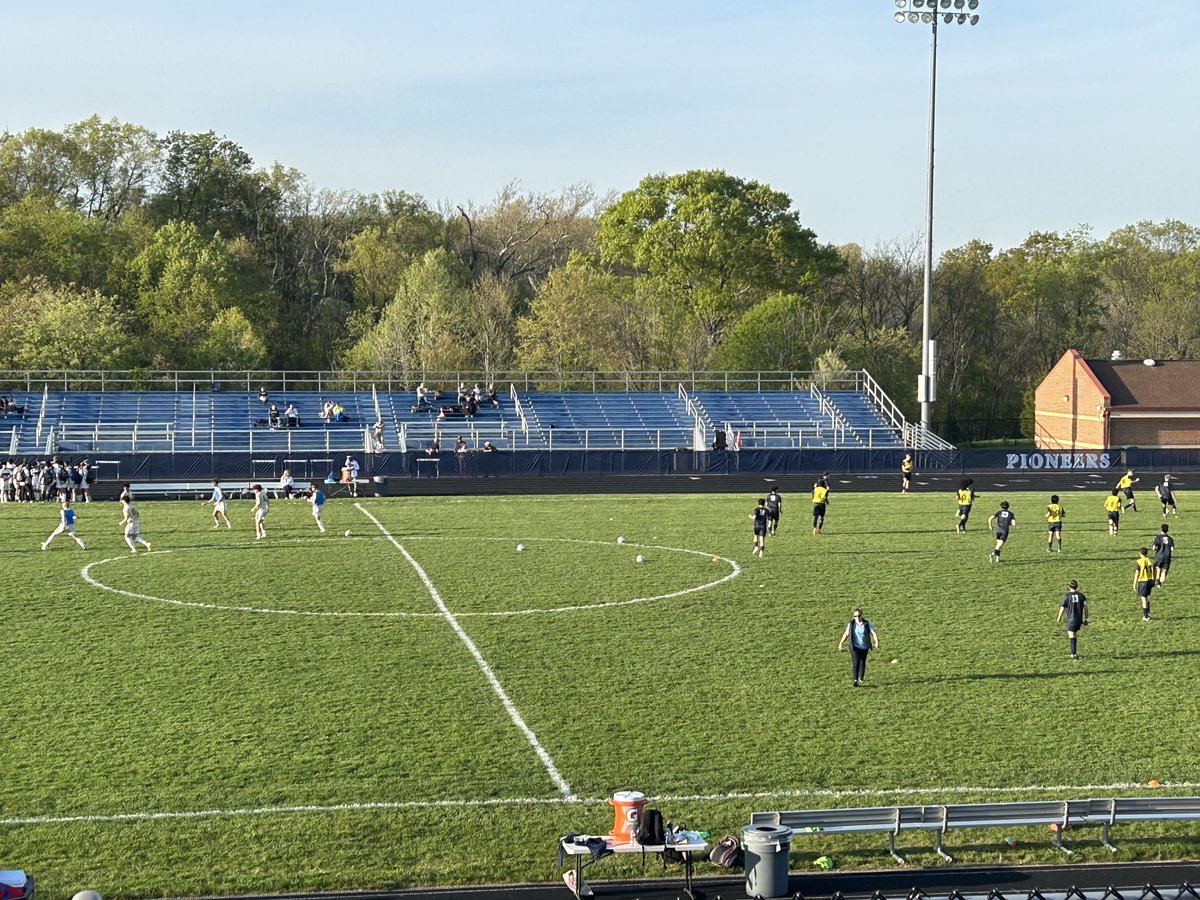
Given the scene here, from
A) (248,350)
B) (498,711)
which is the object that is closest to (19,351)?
(248,350)

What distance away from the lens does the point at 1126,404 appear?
6769 cm

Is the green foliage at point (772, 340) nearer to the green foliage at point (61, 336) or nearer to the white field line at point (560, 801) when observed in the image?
the green foliage at point (61, 336)

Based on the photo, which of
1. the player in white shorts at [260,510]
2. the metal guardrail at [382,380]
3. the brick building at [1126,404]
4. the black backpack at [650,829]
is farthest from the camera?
the brick building at [1126,404]

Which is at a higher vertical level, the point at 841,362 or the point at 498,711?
the point at 841,362

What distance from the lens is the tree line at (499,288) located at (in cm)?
7862

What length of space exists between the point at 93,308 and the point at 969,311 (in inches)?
2190

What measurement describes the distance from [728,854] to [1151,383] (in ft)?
204

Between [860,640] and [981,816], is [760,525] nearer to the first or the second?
[860,640]

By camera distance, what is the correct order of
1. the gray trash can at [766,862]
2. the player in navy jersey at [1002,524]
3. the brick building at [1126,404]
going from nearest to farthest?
the gray trash can at [766,862]
the player in navy jersey at [1002,524]
the brick building at [1126,404]

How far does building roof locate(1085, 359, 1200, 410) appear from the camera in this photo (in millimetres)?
68062

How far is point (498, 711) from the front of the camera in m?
18.7

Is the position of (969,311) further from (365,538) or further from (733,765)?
(733,765)

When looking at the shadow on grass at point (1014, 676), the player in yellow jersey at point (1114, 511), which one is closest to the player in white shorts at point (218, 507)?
the shadow on grass at point (1014, 676)

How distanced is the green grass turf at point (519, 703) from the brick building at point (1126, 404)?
3640 centimetres
